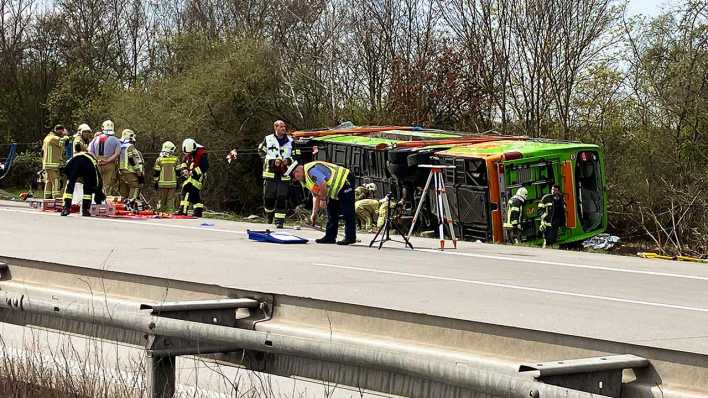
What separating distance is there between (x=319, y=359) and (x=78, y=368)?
1.89 metres

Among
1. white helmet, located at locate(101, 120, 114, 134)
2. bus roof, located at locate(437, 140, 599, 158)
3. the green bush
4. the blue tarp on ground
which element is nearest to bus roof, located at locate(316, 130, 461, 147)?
bus roof, located at locate(437, 140, 599, 158)

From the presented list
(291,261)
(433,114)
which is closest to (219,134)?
(433,114)

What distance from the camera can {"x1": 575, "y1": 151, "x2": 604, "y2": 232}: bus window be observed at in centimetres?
2620

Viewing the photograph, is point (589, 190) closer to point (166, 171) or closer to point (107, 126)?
point (166, 171)

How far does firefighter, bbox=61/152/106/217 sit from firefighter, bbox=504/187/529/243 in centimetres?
808

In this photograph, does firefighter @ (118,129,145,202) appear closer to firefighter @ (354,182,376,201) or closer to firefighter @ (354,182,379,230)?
firefighter @ (354,182,376,201)

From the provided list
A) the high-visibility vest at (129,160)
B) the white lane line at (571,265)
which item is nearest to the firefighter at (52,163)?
the high-visibility vest at (129,160)

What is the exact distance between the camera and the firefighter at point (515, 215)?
2395 centimetres

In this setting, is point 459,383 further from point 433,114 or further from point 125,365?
point 433,114

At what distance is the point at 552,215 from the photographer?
81.0ft

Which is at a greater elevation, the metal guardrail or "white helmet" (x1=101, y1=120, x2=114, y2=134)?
"white helmet" (x1=101, y1=120, x2=114, y2=134)

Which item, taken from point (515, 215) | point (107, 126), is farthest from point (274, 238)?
point (107, 126)

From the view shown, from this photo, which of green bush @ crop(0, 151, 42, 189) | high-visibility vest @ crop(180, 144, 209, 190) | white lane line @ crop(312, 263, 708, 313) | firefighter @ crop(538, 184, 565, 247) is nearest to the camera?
white lane line @ crop(312, 263, 708, 313)

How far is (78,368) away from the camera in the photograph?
630cm
